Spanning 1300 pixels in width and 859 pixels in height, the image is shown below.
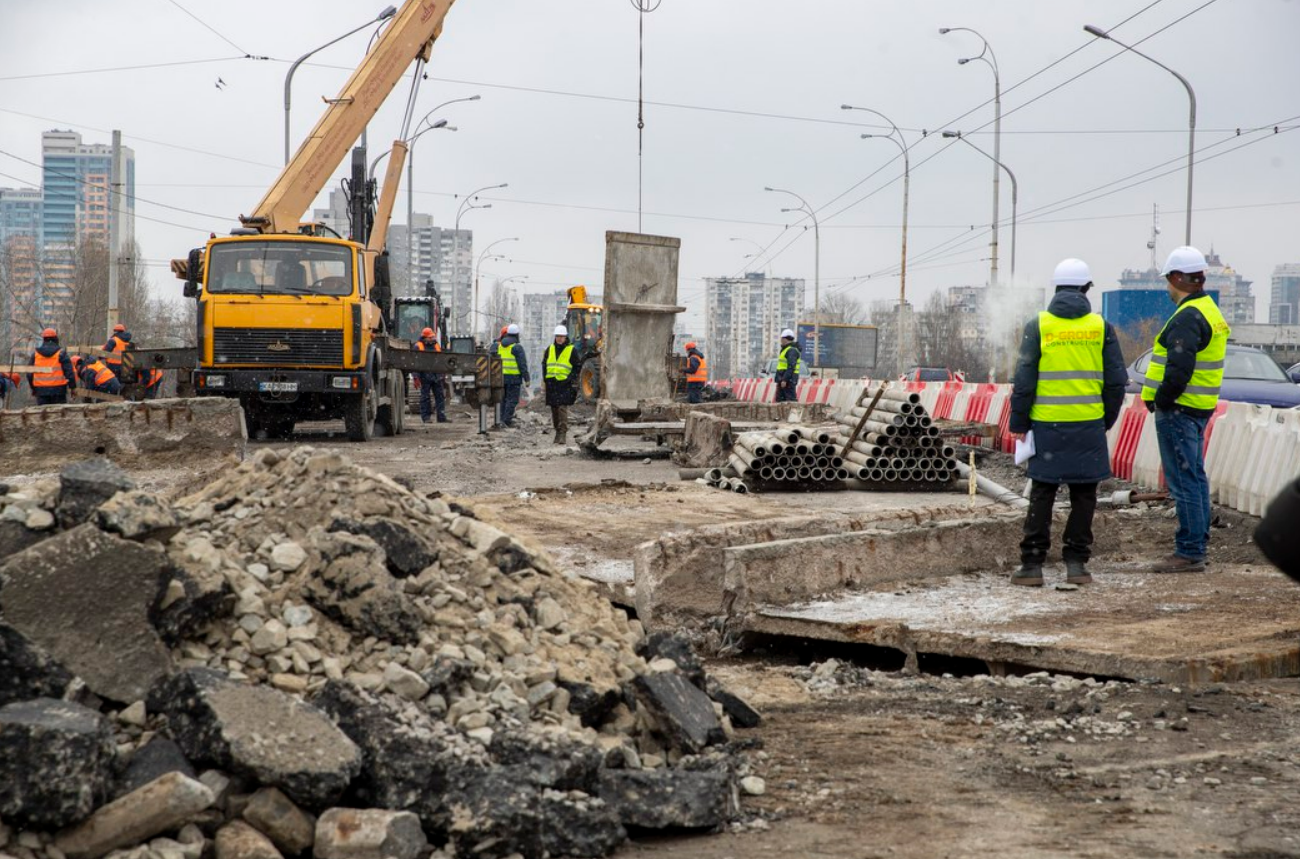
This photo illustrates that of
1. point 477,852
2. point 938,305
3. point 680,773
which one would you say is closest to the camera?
point 477,852

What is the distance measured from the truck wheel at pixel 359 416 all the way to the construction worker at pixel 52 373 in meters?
3.87

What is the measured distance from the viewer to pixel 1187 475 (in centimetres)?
834

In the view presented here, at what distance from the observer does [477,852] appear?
12.7ft

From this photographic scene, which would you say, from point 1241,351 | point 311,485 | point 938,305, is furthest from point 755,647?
point 938,305

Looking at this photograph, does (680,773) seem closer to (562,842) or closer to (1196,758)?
(562,842)

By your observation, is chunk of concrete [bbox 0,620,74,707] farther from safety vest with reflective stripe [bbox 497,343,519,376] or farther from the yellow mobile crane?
safety vest with reflective stripe [bbox 497,343,519,376]

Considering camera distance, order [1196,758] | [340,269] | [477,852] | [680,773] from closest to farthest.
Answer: [477,852]
[680,773]
[1196,758]
[340,269]

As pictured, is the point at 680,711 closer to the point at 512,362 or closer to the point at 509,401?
the point at 512,362

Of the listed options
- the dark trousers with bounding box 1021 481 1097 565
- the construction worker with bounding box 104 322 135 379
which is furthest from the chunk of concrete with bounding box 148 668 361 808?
the construction worker with bounding box 104 322 135 379

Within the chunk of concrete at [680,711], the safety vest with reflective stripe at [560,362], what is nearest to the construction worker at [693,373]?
the safety vest with reflective stripe at [560,362]

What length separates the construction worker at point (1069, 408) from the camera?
805 centimetres

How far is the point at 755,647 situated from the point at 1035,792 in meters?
2.75

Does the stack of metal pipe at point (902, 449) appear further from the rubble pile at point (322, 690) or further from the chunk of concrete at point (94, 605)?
the chunk of concrete at point (94, 605)

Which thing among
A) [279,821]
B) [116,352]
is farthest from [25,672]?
[116,352]
